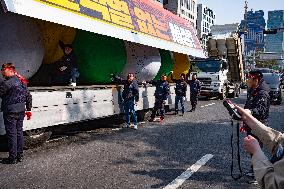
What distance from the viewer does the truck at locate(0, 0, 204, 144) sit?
6488 millimetres

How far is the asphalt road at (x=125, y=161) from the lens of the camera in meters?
5.30

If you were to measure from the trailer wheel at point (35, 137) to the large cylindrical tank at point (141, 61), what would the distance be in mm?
3830

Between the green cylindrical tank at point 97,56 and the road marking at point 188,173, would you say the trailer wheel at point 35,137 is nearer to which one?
the green cylindrical tank at point 97,56

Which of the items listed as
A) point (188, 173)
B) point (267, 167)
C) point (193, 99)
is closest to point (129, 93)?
point (188, 173)

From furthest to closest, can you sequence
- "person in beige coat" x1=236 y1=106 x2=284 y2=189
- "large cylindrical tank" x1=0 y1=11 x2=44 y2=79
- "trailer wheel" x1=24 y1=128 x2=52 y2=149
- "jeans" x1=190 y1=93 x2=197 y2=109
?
"jeans" x1=190 y1=93 x2=197 y2=109
"trailer wheel" x1=24 y1=128 x2=52 y2=149
"large cylindrical tank" x1=0 y1=11 x2=44 y2=79
"person in beige coat" x1=236 y1=106 x2=284 y2=189

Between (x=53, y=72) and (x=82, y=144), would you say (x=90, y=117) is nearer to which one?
(x=82, y=144)

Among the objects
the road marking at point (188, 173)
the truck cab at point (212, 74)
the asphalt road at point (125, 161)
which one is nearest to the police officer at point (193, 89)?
the truck cab at point (212, 74)

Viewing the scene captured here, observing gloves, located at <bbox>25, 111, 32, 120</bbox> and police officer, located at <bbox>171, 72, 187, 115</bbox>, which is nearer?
gloves, located at <bbox>25, 111, 32, 120</bbox>

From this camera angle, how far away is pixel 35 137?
23.8 ft

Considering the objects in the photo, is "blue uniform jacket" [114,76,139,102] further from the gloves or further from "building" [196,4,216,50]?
"building" [196,4,216,50]

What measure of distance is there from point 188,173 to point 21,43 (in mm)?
3973

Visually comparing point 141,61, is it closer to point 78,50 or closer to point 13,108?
point 78,50

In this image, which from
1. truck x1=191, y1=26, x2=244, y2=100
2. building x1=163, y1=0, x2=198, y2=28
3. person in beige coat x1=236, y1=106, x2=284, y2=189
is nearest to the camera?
person in beige coat x1=236, y1=106, x2=284, y2=189

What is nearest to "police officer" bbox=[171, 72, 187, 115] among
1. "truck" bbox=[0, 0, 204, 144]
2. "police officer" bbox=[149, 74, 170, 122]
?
"police officer" bbox=[149, 74, 170, 122]
